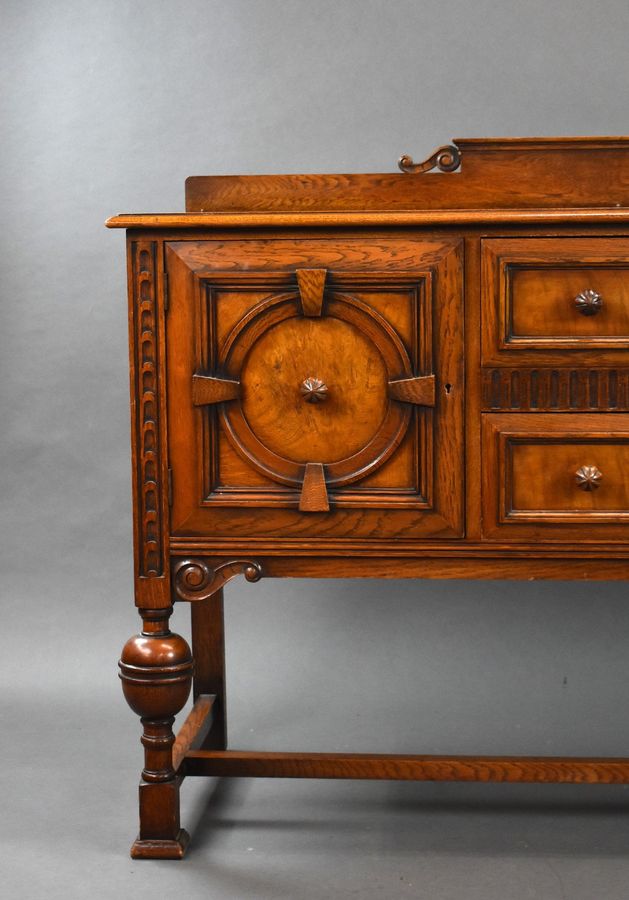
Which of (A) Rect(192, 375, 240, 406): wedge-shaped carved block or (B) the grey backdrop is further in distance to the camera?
(B) the grey backdrop

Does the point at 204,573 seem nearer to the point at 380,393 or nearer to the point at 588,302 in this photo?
the point at 380,393

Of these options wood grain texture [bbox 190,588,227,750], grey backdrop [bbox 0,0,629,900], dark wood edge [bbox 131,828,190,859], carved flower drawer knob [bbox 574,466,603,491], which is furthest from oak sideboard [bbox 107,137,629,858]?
grey backdrop [bbox 0,0,629,900]

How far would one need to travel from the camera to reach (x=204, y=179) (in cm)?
308

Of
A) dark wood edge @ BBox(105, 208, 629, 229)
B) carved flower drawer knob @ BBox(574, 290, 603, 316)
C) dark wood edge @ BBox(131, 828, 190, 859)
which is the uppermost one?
dark wood edge @ BBox(105, 208, 629, 229)

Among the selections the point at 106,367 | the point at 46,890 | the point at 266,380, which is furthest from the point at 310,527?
the point at 106,367

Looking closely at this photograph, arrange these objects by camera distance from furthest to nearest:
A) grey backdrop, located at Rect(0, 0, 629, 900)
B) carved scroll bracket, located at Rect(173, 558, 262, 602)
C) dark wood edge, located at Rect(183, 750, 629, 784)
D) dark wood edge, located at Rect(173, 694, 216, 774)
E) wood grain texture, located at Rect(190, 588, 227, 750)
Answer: grey backdrop, located at Rect(0, 0, 629, 900)
wood grain texture, located at Rect(190, 588, 227, 750)
dark wood edge, located at Rect(173, 694, 216, 774)
dark wood edge, located at Rect(183, 750, 629, 784)
carved scroll bracket, located at Rect(173, 558, 262, 602)

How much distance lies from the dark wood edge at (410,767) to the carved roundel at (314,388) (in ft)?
2.24

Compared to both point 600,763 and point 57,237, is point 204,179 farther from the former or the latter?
point 600,763

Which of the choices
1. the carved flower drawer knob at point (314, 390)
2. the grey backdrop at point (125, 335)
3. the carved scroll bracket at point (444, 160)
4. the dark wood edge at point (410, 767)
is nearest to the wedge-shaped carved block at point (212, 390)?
the carved flower drawer knob at point (314, 390)

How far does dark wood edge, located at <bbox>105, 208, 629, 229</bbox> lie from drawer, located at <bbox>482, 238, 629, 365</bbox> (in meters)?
0.05

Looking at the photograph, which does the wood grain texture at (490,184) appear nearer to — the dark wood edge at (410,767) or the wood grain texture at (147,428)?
the wood grain texture at (147,428)

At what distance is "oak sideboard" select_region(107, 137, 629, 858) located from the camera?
9.26 feet

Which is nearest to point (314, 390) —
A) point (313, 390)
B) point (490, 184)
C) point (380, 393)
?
point (313, 390)

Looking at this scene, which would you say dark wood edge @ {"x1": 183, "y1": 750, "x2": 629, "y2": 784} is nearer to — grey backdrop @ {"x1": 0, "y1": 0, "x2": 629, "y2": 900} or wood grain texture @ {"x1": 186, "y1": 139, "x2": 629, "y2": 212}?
grey backdrop @ {"x1": 0, "y1": 0, "x2": 629, "y2": 900}
